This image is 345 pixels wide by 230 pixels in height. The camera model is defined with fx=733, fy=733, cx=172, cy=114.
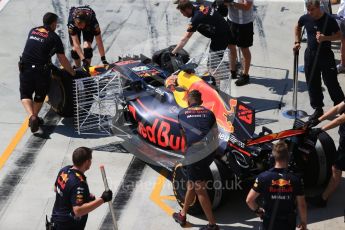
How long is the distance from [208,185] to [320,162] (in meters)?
1.55

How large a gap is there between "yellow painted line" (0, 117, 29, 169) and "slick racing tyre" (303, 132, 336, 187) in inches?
170

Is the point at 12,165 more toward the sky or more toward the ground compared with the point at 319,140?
more toward the ground

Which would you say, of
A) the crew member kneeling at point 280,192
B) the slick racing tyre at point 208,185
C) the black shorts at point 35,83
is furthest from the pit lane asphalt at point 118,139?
the crew member kneeling at point 280,192

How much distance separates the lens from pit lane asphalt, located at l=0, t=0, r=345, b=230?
9281 millimetres

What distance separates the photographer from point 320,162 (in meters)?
9.34

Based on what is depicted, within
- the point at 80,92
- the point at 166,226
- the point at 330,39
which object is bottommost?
the point at 166,226

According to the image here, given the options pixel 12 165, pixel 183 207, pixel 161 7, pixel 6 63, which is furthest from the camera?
pixel 161 7

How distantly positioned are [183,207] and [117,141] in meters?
2.46

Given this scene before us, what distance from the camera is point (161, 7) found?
53.3 ft

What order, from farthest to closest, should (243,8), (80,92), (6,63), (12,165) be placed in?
(6,63)
(243,8)
(80,92)
(12,165)

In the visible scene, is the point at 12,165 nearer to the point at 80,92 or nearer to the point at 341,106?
the point at 80,92

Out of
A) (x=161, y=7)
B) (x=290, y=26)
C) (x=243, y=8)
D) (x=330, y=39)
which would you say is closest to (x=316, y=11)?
(x=330, y=39)

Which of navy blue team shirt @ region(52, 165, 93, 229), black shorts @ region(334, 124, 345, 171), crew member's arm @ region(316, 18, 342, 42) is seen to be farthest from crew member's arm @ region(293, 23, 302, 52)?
navy blue team shirt @ region(52, 165, 93, 229)

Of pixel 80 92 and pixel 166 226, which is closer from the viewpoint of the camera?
pixel 166 226
